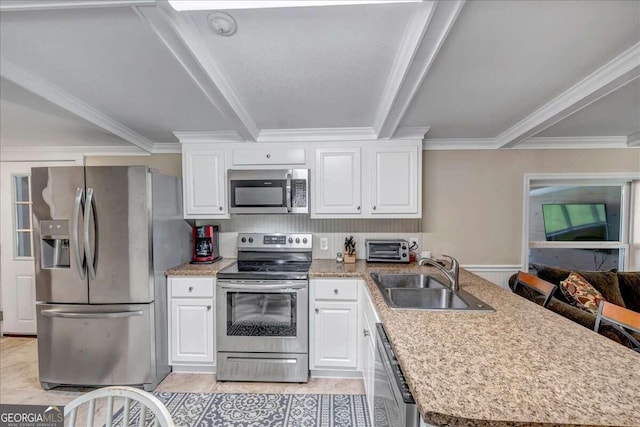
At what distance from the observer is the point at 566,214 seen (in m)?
2.86

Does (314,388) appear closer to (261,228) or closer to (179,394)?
(179,394)

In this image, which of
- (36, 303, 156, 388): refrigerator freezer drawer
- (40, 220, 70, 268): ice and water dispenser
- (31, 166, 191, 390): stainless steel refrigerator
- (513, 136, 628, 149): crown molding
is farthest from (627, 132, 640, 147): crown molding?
(40, 220, 70, 268): ice and water dispenser

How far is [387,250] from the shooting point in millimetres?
2594

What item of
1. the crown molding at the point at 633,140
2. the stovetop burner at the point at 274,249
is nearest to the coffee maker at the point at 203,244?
→ the stovetop burner at the point at 274,249

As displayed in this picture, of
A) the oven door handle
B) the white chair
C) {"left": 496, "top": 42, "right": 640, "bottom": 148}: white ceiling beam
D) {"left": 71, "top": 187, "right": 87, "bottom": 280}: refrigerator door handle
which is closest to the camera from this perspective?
the white chair

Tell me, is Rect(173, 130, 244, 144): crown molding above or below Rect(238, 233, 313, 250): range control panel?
above

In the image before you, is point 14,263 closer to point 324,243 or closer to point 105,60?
point 105,60

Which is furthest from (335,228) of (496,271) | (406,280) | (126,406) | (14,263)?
(14,263)

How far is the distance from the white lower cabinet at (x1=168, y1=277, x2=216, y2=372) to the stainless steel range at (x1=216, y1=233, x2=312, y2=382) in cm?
11

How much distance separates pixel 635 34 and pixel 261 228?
2.78 m

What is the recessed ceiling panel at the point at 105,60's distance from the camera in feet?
3.59

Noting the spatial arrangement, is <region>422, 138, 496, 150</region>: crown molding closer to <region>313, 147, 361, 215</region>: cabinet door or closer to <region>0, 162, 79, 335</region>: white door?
<region>313, 147, 361, 215</region>: cabinet door

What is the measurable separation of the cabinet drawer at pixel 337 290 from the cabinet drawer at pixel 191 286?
0.92m

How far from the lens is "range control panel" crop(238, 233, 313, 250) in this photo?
2.73 metres
